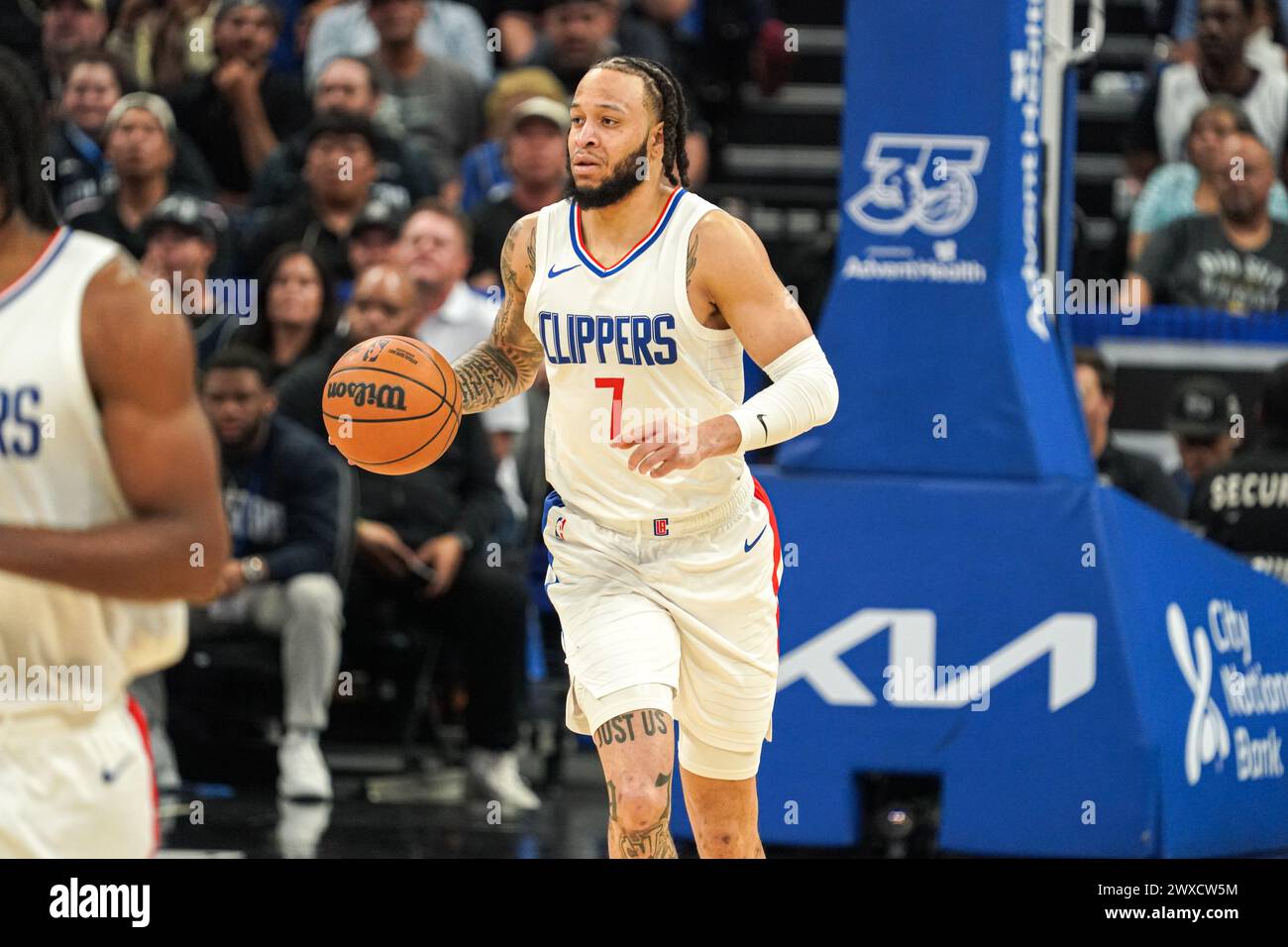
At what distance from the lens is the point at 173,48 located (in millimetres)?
12070

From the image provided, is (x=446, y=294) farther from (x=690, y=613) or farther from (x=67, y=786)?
(x=67, y=786)

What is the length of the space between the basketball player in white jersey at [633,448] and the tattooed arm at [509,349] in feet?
0.16

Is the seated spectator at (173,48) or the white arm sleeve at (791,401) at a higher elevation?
the seated spectator at (173,48)

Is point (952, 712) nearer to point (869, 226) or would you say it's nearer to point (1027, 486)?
point (1027, 486)

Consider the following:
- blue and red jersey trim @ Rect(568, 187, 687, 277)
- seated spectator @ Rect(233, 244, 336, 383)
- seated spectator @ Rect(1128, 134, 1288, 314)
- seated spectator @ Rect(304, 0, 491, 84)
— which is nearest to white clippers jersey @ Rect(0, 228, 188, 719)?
blue and red jersey trim @ Rect(568, 187, 687, 277)

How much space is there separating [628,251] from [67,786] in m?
2.41

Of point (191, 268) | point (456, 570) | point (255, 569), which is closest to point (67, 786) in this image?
point (255, 569)

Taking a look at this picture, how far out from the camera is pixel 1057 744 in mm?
6715

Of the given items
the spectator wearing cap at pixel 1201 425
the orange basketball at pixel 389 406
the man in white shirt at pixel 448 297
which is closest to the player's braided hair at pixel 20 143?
the orange basketball at pixel 389 406

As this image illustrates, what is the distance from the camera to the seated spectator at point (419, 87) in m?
11.3

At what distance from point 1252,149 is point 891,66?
13.1 ft

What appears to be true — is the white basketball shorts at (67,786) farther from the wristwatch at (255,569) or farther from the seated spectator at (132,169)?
the seated spectator at (132,169)

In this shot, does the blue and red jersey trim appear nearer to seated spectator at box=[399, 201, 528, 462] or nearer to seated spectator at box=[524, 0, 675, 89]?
seated spectator at box=[399, 201, 528, 462]
